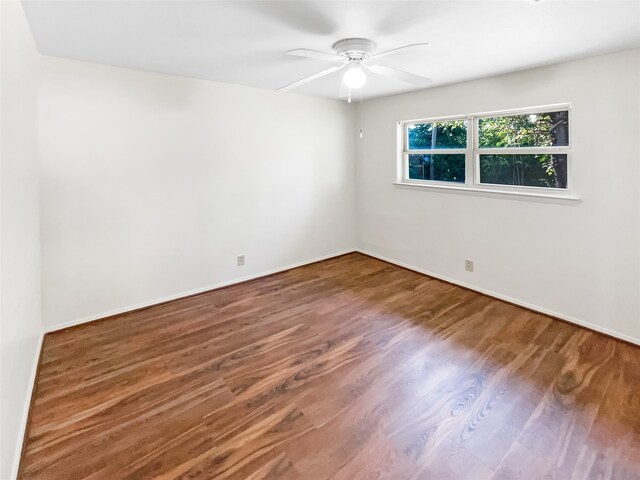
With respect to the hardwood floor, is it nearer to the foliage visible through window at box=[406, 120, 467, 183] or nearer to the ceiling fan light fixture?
the foliage visible through window at box=[406, 120, 467, 183]

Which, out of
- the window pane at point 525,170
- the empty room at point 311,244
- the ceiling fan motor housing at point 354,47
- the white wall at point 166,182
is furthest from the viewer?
the window pane at point 525,170

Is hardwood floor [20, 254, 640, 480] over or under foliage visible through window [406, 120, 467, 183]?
under

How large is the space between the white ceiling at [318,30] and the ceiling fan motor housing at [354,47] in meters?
0.08

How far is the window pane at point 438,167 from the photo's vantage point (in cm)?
399

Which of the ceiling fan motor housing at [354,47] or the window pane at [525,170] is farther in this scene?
the window pane at [525,170]

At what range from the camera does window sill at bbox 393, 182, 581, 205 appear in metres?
3.02

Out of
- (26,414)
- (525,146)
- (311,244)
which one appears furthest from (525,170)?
(26,414)

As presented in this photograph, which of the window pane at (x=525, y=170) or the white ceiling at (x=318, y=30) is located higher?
the white ceiling at (x=318, y=30)

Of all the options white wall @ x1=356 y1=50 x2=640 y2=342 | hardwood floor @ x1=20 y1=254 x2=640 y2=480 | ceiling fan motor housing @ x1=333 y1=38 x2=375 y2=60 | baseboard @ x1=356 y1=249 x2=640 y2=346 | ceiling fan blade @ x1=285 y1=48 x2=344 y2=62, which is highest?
ceiling fan motor housing @ x1=333 y1=38 x2=375 y2=60

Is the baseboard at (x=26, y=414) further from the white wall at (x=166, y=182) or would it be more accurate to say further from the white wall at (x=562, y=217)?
the white wall at (x=562, y=217)

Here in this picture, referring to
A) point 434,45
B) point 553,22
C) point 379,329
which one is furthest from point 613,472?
point 434,45

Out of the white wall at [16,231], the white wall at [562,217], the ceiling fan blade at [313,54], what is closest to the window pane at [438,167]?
the white wall at [562,217]

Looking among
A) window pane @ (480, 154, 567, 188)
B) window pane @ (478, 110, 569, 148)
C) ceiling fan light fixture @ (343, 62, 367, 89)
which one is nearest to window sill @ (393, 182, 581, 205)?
window pane @ (480, 154, 567, 188)

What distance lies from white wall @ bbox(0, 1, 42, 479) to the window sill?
3.76 metres
